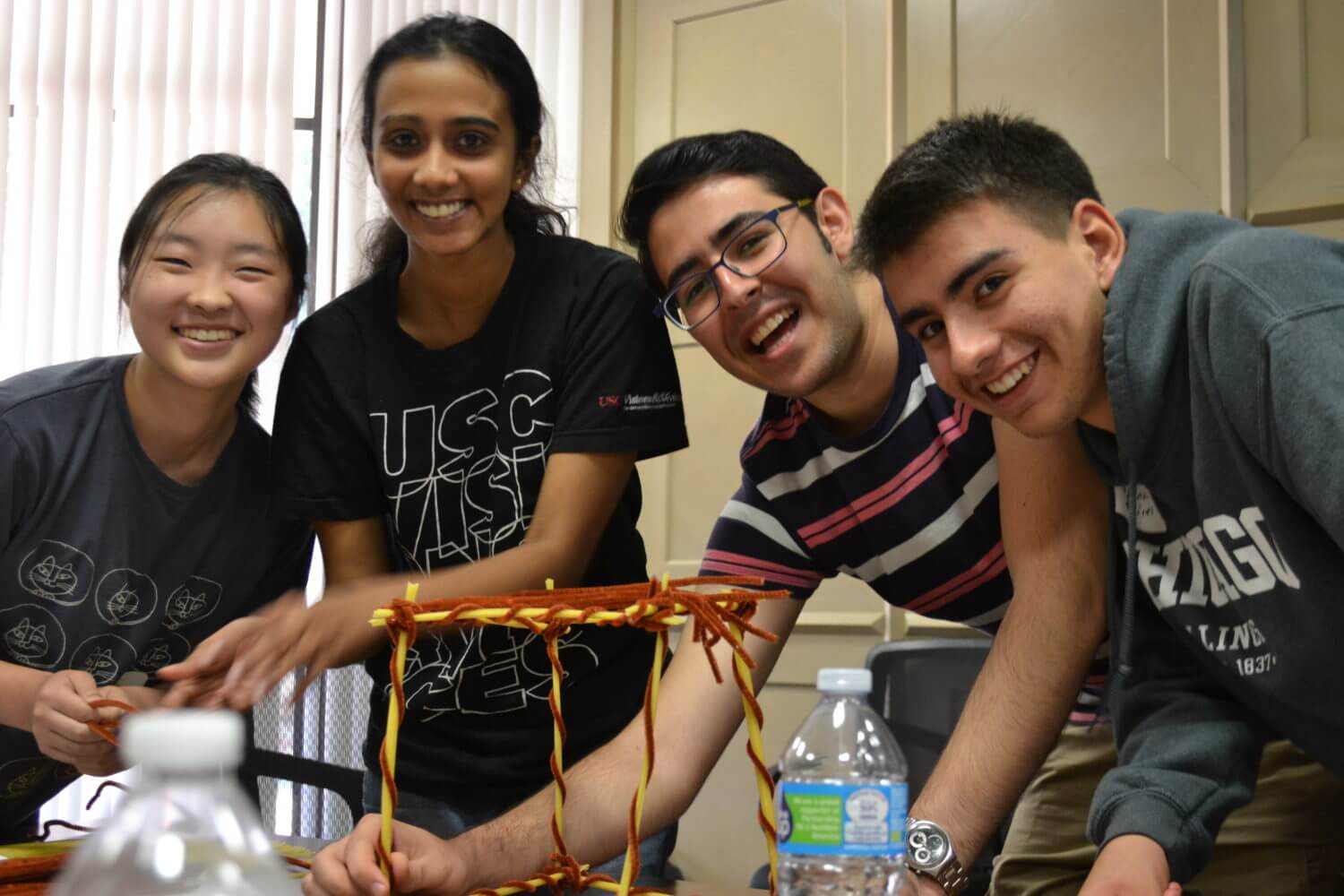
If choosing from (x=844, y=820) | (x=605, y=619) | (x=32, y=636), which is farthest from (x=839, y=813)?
(x=32, y=636)

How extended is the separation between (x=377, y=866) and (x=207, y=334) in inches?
36.1

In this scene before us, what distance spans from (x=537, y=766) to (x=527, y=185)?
0.78m

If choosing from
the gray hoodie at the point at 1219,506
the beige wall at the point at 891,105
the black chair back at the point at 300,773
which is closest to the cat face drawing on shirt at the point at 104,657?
the black chair back at the point at 300,773

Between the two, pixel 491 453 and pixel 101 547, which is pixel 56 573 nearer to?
pixel 101 547

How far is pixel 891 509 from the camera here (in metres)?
1.52

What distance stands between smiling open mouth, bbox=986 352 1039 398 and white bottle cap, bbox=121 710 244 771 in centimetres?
86

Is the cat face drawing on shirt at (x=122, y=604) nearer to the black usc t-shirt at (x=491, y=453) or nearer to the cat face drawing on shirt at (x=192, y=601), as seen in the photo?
the cat face drawing on shirt at (x=192, y=601)

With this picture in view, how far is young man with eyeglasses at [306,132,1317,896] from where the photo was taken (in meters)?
1.32

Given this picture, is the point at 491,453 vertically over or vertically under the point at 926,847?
over

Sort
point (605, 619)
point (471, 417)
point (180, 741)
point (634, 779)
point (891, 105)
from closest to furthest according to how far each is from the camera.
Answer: point (180, 741), point (605, 619), point (634, 779), point (471, 417), point (891, 105)

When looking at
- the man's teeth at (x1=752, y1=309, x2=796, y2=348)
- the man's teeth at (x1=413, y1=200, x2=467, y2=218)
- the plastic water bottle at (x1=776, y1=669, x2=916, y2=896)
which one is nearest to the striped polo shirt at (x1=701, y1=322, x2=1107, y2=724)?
the man's teeth at (x1=752, y1=309, x2=796, y2=348)

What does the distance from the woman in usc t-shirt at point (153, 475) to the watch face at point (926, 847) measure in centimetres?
98

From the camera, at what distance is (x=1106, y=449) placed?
1.25 m

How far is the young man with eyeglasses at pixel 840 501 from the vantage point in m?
1.32
